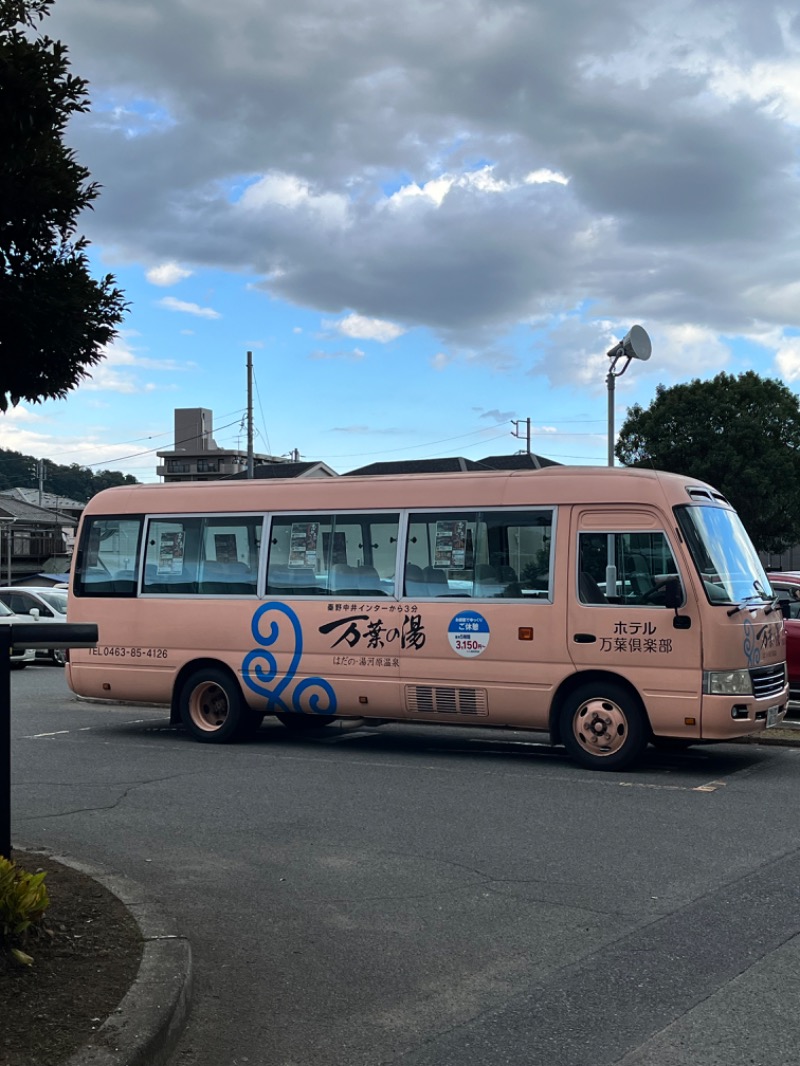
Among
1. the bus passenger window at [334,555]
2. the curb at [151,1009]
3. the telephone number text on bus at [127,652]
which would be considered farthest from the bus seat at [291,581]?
the curb at [151,1009]

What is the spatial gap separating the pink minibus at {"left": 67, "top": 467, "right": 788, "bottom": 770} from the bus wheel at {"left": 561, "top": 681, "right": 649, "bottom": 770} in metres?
0.02

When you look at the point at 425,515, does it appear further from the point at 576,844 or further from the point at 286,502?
the point at 576,844

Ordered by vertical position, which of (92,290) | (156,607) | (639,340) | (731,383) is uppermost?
(731,383)

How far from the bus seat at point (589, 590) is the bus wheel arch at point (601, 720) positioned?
26.5 inches

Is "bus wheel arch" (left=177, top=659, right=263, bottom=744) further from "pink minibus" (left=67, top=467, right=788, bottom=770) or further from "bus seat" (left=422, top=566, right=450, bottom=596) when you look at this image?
"bus seat" (left=422, top=566, right=450, bottom=596)

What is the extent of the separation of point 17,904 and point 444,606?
23.6ft

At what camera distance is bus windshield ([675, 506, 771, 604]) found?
10445 millimetres

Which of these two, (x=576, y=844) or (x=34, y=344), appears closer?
(x=34, y=344)

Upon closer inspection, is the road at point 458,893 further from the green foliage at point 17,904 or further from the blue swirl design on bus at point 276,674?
the green foliage at point 17,904

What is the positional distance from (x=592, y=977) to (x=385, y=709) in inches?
264

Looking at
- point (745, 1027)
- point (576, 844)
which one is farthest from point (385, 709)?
point (745, 1027)

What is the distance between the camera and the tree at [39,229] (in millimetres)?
5301

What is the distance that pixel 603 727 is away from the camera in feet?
34.9

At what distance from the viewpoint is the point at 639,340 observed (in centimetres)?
1839
